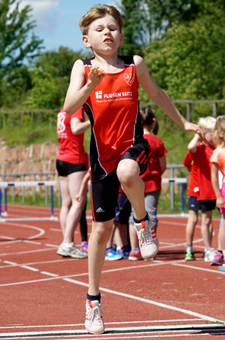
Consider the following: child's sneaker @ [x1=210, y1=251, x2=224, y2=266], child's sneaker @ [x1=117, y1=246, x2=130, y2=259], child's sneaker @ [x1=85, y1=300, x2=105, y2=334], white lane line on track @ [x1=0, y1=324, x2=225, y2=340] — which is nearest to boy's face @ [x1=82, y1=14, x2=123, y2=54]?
child's sneaker @ [x1=85, y1=300, x2=105, y2=334]

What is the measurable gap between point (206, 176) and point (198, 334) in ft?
14.1

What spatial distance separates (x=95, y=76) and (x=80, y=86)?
37 cm

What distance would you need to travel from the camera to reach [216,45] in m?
30.0

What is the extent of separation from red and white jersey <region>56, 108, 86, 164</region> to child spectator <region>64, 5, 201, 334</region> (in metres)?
3.88

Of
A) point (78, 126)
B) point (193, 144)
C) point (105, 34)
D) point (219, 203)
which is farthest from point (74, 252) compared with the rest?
point (105, 34)

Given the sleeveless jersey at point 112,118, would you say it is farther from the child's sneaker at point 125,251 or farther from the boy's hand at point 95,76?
the child's sneaker at point 125,251

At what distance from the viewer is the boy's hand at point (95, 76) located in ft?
12.5

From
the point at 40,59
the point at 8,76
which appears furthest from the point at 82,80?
the point at 40,59

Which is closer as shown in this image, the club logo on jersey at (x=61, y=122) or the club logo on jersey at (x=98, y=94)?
the club logo on jersey at (x=98, y=94)

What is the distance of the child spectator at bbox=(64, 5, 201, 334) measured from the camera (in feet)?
13.6

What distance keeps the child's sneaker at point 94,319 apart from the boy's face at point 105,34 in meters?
1.84

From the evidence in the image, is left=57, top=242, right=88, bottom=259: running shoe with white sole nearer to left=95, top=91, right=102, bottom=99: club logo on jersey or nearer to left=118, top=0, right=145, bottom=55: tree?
left=95, top=91, right=102, bottom=99: club logo on jersey

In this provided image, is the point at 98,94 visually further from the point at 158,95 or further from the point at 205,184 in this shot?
the point at 205,184

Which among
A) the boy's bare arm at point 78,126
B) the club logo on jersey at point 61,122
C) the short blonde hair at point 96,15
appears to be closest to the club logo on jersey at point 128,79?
the short blonde hair at point 96,15
